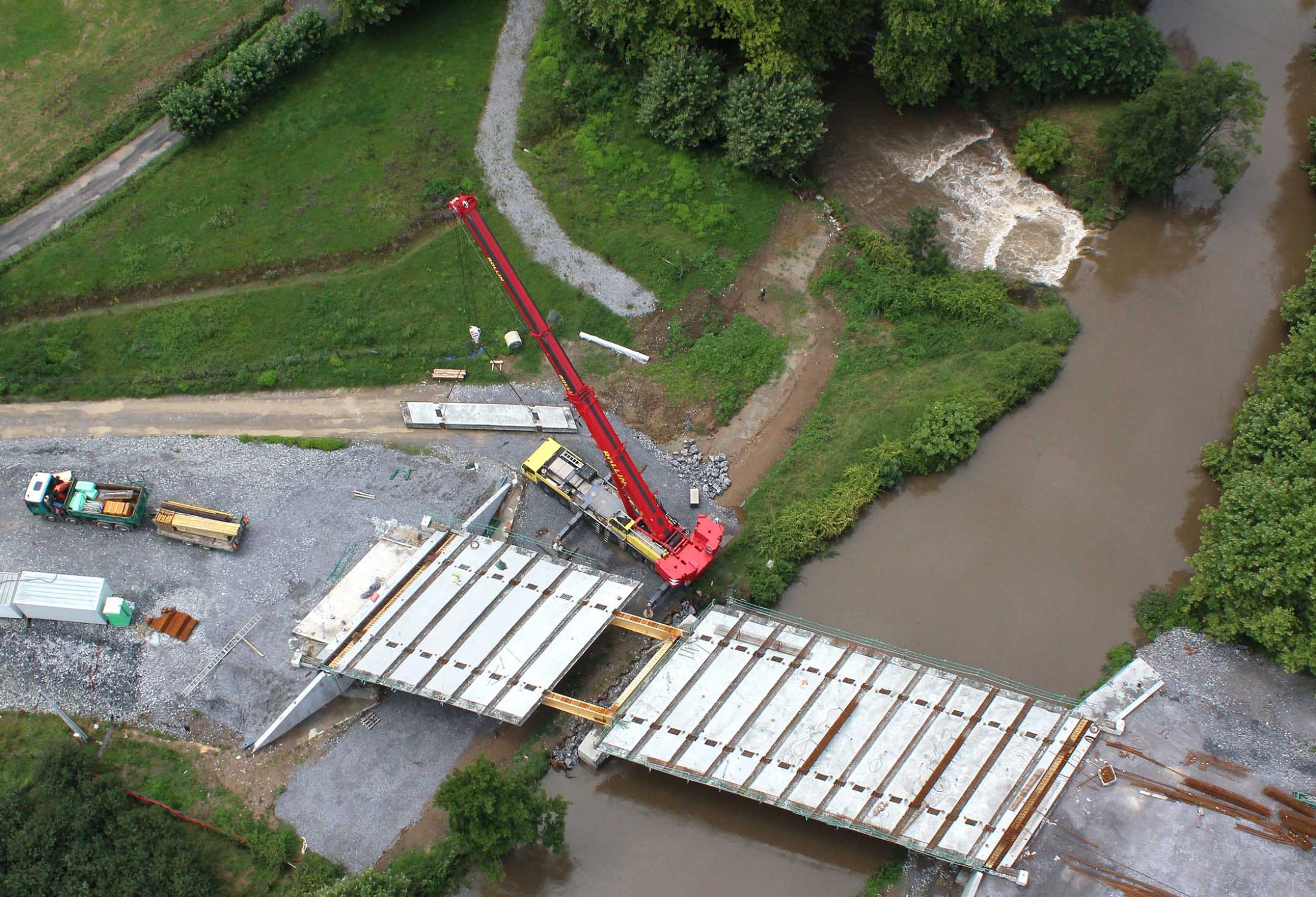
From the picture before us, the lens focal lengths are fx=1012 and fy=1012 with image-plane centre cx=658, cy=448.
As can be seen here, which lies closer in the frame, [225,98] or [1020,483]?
[1020,483]

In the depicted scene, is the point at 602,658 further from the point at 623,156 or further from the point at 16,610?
the point at 623,156

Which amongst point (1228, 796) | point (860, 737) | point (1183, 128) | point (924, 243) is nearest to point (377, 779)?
point (860, 737)

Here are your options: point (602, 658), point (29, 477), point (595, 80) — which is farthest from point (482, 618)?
point (595, 80)

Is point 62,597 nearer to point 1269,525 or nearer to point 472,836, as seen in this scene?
point 472,836

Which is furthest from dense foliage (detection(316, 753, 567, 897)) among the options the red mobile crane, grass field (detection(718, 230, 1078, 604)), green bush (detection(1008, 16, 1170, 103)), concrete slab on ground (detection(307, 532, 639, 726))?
green bush (detection(1008, 16, 1170, 103))

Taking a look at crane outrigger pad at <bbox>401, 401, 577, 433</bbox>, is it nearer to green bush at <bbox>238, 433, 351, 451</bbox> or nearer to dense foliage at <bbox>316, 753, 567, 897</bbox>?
green bush at <bbox>238, 433, 351, 451</bbox>

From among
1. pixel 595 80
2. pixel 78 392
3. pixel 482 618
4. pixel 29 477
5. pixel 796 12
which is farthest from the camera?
pixel 595 80
